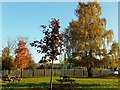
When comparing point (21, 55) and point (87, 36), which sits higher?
point (87, 36)

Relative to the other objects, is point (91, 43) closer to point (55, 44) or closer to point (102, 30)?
point (102, 30)

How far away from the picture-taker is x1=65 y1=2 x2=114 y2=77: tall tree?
148 feet

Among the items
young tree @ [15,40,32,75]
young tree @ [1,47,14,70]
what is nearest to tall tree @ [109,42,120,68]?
young tree @ [15,40,32,75]

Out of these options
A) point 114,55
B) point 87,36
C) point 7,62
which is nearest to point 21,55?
point 7,62

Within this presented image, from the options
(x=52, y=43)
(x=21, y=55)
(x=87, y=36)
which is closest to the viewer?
(x=52, y=43)

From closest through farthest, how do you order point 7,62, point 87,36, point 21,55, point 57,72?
point 87,36, point 21,55, point 7,62, point 57,72

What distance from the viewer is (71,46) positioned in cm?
4578

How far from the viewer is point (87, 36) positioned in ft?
148

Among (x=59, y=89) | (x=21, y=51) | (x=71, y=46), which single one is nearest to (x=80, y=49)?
(x=71, y=46)

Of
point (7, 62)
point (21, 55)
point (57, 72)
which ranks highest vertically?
point (21, 55)

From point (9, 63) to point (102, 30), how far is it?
725 inches

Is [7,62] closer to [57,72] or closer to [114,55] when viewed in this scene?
[57,72]

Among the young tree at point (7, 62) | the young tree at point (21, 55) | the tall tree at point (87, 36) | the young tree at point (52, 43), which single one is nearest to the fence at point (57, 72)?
the young tree at point (21, 55)

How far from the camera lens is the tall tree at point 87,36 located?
45219mm
